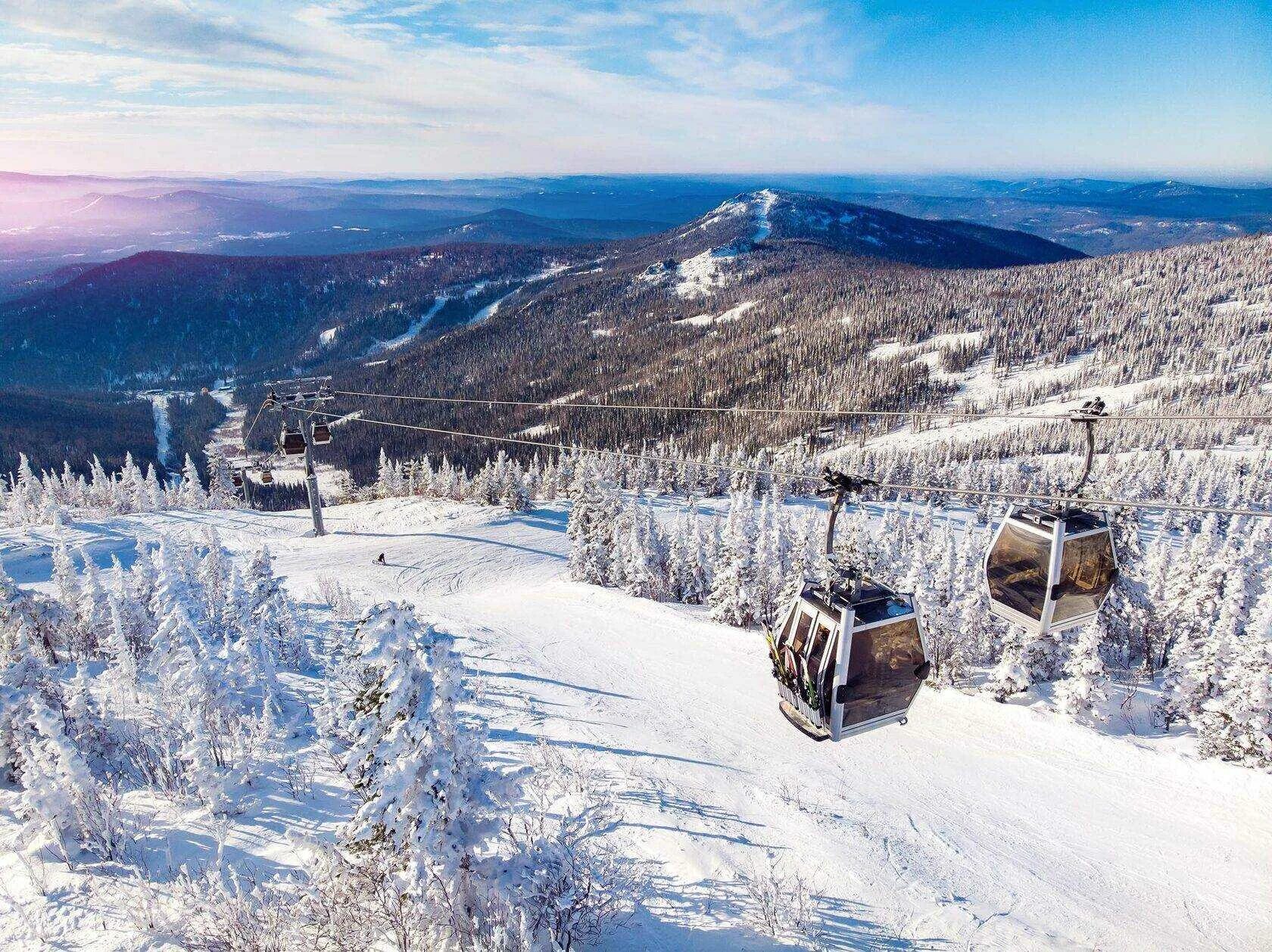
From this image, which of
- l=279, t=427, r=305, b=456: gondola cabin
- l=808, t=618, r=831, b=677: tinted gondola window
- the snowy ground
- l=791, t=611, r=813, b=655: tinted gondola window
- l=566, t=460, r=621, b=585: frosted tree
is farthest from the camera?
l=566, t=460, r=621, b=585: frosted tree

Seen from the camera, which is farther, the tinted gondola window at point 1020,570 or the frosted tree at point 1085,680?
the frosted tree at point 1085,680

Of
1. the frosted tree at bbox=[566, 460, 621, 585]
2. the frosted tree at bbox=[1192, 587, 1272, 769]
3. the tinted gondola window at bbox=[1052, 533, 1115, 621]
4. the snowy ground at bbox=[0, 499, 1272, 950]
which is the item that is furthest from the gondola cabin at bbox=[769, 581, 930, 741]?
the frosted tree at bbox=[566, 460, 621, 585]

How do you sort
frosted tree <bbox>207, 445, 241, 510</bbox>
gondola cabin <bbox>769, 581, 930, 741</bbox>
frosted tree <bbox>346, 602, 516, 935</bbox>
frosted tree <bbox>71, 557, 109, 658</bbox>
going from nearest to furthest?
frosted tree <bbox>346, 602, 516, 935</bbox>, gondola cabin <bbox>769, 581, 930, 741</bbox>, frosted tree <bbox>71, 557, 109, 658</bbox>, frosted tree <bbox>207, 445, 241, 510</bbox>

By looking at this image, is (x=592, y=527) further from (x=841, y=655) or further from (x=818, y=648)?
(x=841, y=655)

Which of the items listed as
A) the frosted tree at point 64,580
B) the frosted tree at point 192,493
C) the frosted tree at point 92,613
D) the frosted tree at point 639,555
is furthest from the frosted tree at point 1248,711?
the frosted tree at point 192,493

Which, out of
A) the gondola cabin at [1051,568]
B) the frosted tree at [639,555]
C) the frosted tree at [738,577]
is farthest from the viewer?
the frosted tree at [639,555]

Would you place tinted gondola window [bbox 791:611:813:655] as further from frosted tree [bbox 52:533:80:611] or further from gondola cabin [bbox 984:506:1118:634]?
frosted tree [bbox 52:533:80:611]

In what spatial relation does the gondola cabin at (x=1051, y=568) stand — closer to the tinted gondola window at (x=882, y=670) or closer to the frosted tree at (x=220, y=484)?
the tinted gondola window at (x=882, y=670)

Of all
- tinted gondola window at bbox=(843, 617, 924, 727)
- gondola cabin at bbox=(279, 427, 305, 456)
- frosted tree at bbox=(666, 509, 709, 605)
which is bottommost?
frosted tree at bbox=(666, 509, 709, 605)
